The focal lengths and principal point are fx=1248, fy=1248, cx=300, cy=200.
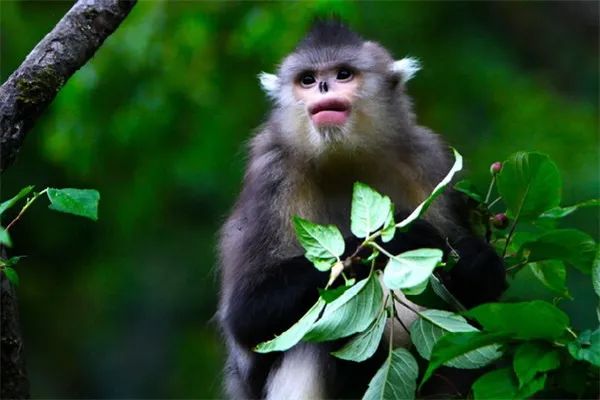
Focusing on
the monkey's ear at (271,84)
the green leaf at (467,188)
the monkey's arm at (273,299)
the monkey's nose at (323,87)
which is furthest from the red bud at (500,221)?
the monkey's ear at (271,84)

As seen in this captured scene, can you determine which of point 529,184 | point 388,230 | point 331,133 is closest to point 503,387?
point 388,230

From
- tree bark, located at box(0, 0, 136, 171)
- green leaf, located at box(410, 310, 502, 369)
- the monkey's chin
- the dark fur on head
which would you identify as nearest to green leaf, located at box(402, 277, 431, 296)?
green leaf, located at box(410, 310, 502, 369)

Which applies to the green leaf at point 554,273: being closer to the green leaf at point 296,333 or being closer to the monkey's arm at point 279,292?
the monkey's arm at point 279,292

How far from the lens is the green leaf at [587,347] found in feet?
11.4

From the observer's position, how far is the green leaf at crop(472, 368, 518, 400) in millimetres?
3480

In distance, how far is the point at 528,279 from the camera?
8500 millimetres

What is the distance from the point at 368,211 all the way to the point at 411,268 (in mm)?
338

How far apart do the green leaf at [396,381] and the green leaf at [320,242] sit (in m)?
0.38

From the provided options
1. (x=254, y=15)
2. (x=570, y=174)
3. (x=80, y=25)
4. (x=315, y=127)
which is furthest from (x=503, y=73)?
(x=80, y=25)

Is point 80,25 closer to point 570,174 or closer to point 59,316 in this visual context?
point 570,174

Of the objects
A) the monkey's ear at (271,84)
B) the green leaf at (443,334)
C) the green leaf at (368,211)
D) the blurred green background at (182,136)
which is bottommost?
the blurred green background at (182,136)

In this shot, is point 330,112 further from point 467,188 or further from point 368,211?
point 368,211

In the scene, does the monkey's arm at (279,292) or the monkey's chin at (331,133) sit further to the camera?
the monkey's chin at (331,133)

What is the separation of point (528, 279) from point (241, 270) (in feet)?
13.3
